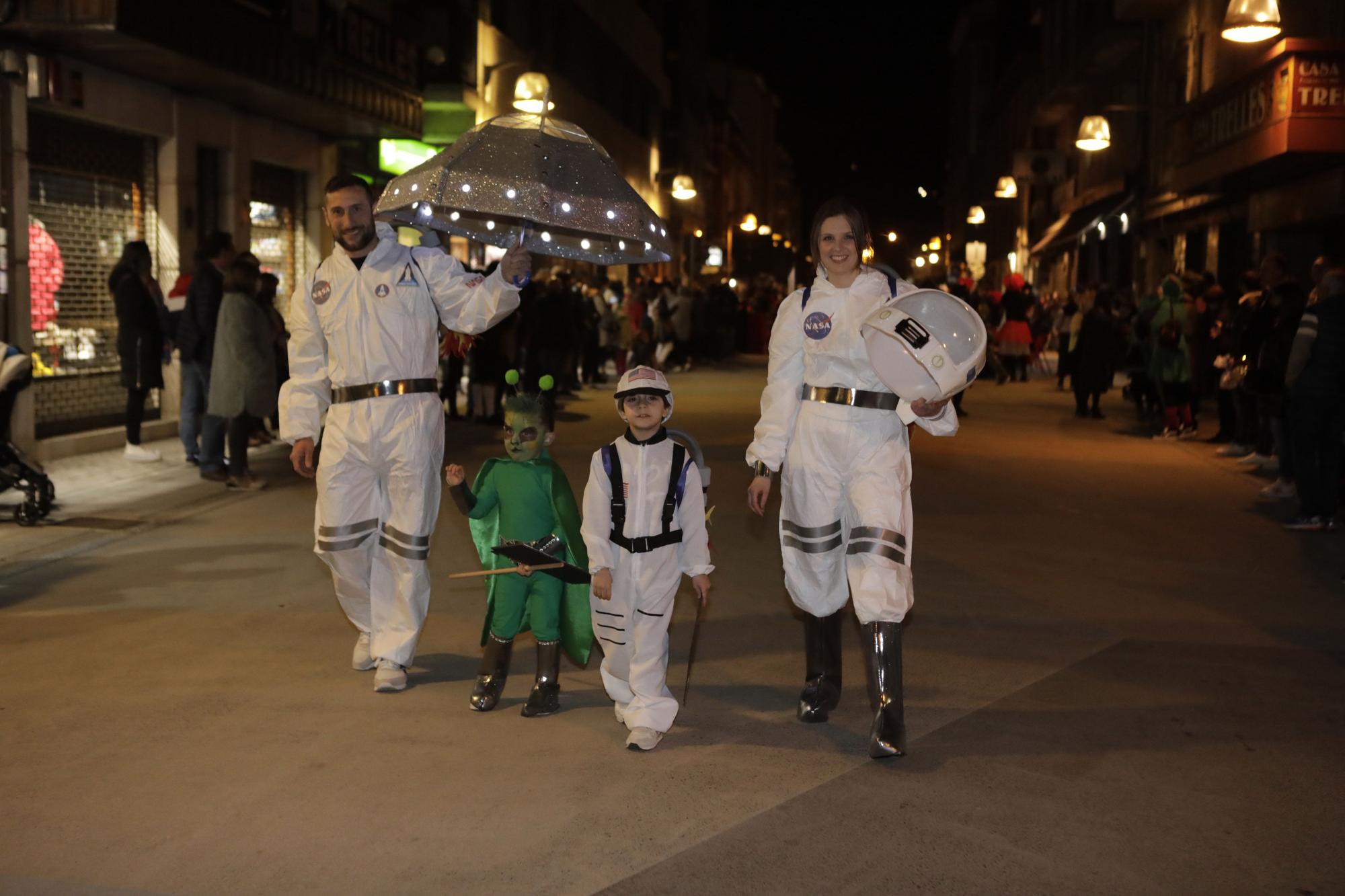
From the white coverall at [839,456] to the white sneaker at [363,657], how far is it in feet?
6.30

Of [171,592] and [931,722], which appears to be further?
[171,592]

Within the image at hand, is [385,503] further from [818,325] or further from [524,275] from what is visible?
[818,325]

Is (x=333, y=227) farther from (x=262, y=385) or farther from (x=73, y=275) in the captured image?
(x=73, y=275)

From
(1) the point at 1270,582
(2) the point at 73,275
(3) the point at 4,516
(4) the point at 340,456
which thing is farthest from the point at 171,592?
(2) the point at 73,275

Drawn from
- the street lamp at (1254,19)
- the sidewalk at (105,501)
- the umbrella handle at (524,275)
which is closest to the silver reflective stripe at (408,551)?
the umbrella handle at (524,275)

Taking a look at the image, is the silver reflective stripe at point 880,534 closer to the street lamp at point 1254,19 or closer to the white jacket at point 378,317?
the white jacket at point 378,317

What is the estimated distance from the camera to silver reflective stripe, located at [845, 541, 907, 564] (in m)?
5.40

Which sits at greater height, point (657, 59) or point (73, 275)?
point (657, 59)

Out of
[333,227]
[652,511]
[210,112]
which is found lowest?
[652,511]

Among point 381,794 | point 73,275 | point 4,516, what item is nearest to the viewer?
point 381,794

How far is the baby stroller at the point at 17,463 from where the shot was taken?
10.0 m

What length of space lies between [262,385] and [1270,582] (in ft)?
25.0

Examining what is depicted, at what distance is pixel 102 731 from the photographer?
18.2 ft

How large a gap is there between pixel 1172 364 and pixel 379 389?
1329 centimetres
